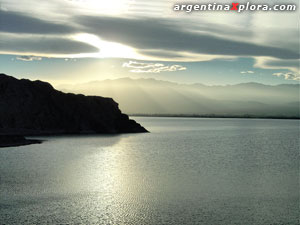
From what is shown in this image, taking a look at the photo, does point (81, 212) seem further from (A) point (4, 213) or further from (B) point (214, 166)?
(B) point (214, 166)

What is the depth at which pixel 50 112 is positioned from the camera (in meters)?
138

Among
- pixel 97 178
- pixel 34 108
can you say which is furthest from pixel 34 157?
pixel 34 108

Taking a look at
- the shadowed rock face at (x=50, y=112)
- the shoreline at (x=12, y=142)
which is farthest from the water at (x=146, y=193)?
the shadowed rock face at (x=50, y=112)

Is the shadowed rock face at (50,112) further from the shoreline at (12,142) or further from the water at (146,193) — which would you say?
the water at (146,193)

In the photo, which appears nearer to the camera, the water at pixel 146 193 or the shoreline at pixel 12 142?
the water at pixel 146 193

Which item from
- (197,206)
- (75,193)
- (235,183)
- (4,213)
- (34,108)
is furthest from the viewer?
(34,108)

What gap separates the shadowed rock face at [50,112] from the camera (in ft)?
423

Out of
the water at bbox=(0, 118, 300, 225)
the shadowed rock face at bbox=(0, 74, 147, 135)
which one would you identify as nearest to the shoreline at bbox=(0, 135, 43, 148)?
the water at bbox=(0, 118, 300, 225)

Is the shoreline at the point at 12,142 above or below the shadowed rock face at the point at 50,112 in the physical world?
below

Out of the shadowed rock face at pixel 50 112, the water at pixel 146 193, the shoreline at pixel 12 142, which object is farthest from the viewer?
the shadowed rock face at pixel 50 112

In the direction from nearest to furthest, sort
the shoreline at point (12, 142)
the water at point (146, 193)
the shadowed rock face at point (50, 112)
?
the water at point (146, 193)
the shoreline at point (12, 142)
the shadowed rock face at point (50, 112)

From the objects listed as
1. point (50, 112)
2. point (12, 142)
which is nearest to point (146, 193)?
point (12, 142)

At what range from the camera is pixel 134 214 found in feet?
85.9

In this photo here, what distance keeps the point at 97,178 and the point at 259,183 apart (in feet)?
61.4
